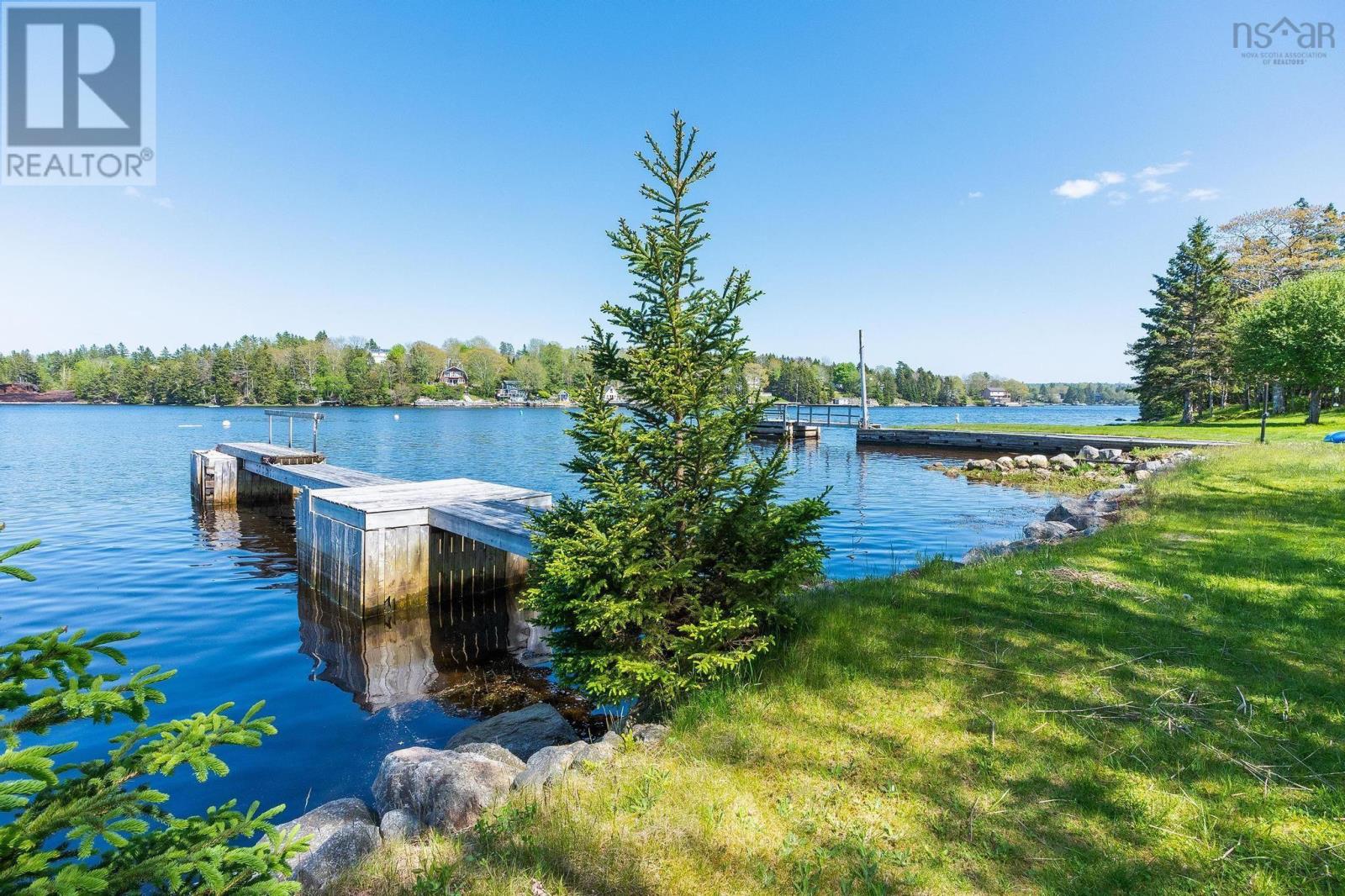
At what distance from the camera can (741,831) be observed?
369 cm

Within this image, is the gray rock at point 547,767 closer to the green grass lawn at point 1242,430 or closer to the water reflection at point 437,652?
the water reflection at point 437,652

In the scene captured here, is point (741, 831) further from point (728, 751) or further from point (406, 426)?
point (406, 426)

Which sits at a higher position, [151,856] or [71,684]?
[71,684]

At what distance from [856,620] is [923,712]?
6.17 feet

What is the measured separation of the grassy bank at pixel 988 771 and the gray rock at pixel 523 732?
2073 millimetres

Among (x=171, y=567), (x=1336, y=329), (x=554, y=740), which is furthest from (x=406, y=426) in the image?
(x=1336, y=329)

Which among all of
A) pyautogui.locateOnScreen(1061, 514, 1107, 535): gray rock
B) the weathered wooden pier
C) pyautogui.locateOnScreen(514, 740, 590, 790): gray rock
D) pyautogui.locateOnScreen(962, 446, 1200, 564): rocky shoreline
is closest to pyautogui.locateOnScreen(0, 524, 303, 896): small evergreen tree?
pyautogui.locateOnScreen(514, 740, 590, 790): gray rock

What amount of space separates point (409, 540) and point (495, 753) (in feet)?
21.1

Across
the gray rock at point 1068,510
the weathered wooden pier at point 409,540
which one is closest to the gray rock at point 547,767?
the weathered wooden pier at point 409,540

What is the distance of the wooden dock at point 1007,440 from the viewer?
3222cm

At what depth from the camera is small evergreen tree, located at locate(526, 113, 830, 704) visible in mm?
5242

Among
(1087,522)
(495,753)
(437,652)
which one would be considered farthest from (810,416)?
(495,753)

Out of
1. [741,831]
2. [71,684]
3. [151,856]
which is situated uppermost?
[71,684]

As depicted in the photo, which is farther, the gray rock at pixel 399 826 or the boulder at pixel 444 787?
the boulder at pixel 444 787
